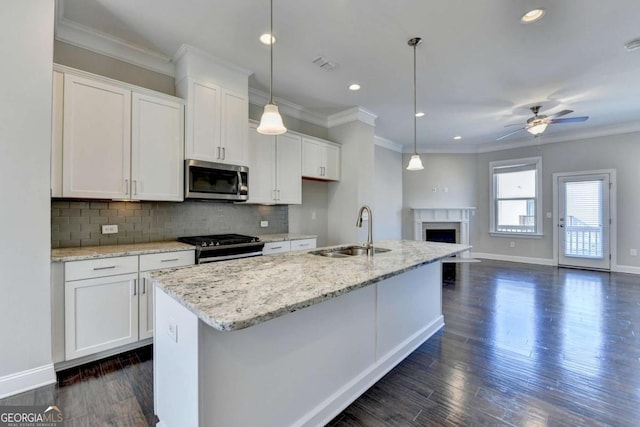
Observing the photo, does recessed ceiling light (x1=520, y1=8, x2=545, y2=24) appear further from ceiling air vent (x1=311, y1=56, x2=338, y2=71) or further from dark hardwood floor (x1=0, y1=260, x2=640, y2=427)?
dark hardwood floor (x1=0, y1=260, x2=640, y2=427)

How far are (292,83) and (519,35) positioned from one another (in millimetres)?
2427

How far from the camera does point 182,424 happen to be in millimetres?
1272

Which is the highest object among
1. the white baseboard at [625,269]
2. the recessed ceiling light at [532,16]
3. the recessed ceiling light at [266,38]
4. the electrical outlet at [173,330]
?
the recessed ceiling light at [266,38]

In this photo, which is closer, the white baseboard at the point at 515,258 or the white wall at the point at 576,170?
the white wall at the point at 576,170

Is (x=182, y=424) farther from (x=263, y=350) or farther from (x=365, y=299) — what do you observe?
(x=365, y=299)

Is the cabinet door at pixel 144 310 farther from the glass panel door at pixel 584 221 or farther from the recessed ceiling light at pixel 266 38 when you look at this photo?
the glass panel door at pixel 584 221

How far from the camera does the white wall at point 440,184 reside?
7293 millimetres

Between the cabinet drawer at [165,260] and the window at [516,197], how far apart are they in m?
7.09

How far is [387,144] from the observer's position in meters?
6.75

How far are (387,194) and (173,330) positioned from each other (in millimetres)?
5974

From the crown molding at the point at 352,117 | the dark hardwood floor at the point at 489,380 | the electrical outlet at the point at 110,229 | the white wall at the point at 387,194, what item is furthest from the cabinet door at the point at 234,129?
the white wall at the point at 387,194

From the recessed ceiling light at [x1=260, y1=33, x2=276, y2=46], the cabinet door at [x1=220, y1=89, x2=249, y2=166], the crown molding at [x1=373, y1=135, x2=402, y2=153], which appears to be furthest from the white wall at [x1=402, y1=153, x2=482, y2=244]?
the recessed ceiling light at [x1=260, y1=33, x2=276, y2=46]

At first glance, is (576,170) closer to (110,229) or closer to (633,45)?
(633,45)

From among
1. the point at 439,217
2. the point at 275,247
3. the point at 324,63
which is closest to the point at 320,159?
the point at 324,63
